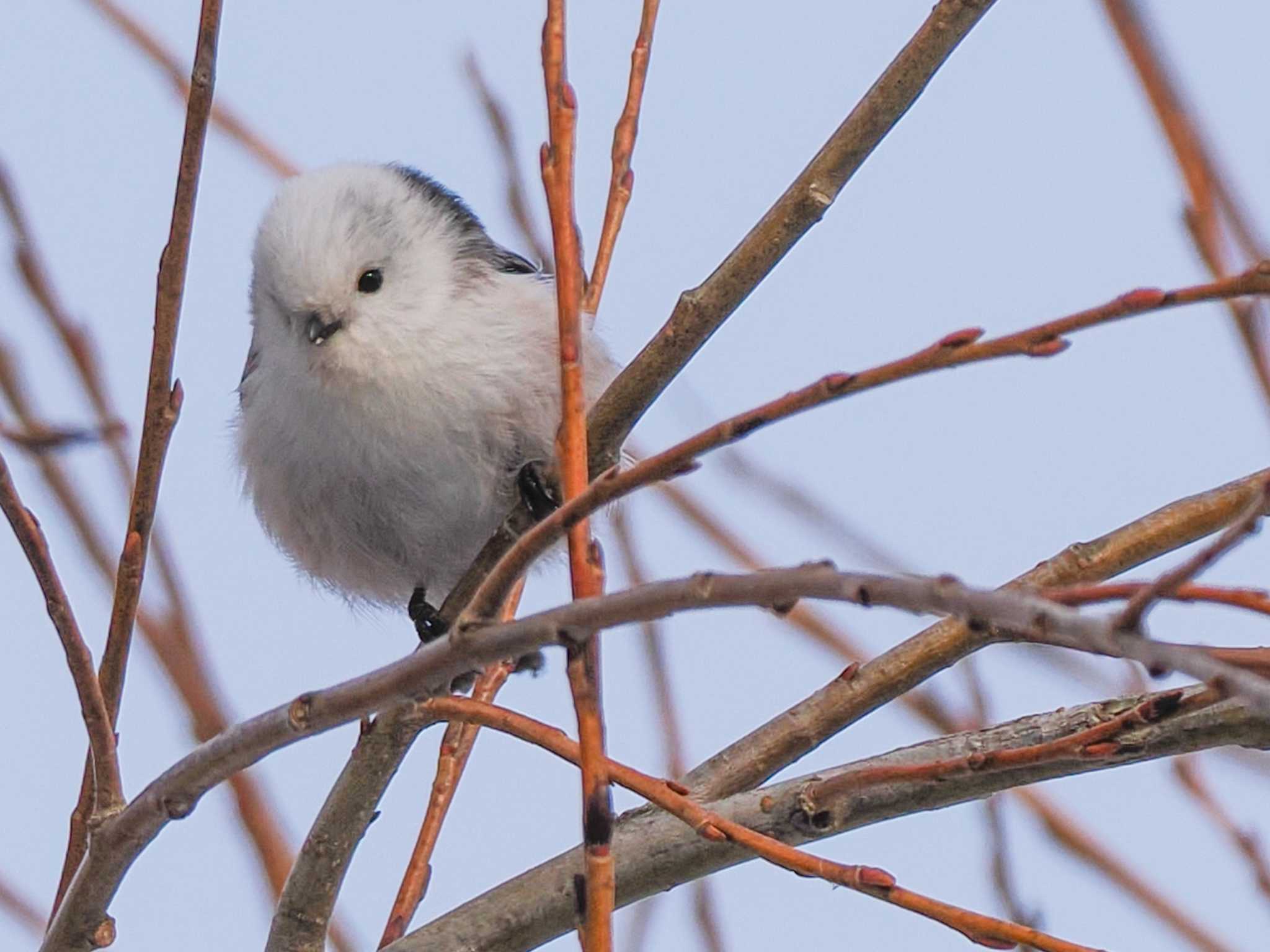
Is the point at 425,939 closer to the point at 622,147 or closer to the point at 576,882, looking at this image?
the point at 576,882

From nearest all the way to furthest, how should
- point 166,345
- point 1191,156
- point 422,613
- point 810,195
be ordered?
point 1191,156, point 166,345, point 810,195, point 422,613

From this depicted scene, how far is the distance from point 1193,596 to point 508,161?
130 centimetres

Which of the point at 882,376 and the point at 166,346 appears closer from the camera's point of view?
the point at 882,376

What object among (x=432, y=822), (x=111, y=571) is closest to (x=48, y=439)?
(x=111, y=571)

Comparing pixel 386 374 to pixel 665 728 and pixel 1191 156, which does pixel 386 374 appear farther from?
pixel 1191 156

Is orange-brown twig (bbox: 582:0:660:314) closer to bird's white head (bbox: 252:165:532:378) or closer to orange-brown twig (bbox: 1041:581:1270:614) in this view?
bird's white head (bbox: 252:165:532:378)

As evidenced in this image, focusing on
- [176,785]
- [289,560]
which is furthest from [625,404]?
[289,560]

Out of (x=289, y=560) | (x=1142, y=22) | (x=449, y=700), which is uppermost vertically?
(x=289, y=560)

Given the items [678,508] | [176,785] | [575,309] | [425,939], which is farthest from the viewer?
[678,508]

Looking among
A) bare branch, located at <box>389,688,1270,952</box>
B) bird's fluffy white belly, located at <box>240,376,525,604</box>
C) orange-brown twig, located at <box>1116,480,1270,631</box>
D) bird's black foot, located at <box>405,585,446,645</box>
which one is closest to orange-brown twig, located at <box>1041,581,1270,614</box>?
orange-brown twig, located at <box>1116,480,1270,631</box>

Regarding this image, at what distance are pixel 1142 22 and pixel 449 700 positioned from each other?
2.56 feet

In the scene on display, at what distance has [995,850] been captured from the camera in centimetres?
173

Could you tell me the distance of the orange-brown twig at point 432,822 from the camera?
6.35 ft

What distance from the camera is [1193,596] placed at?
2.97 feet
